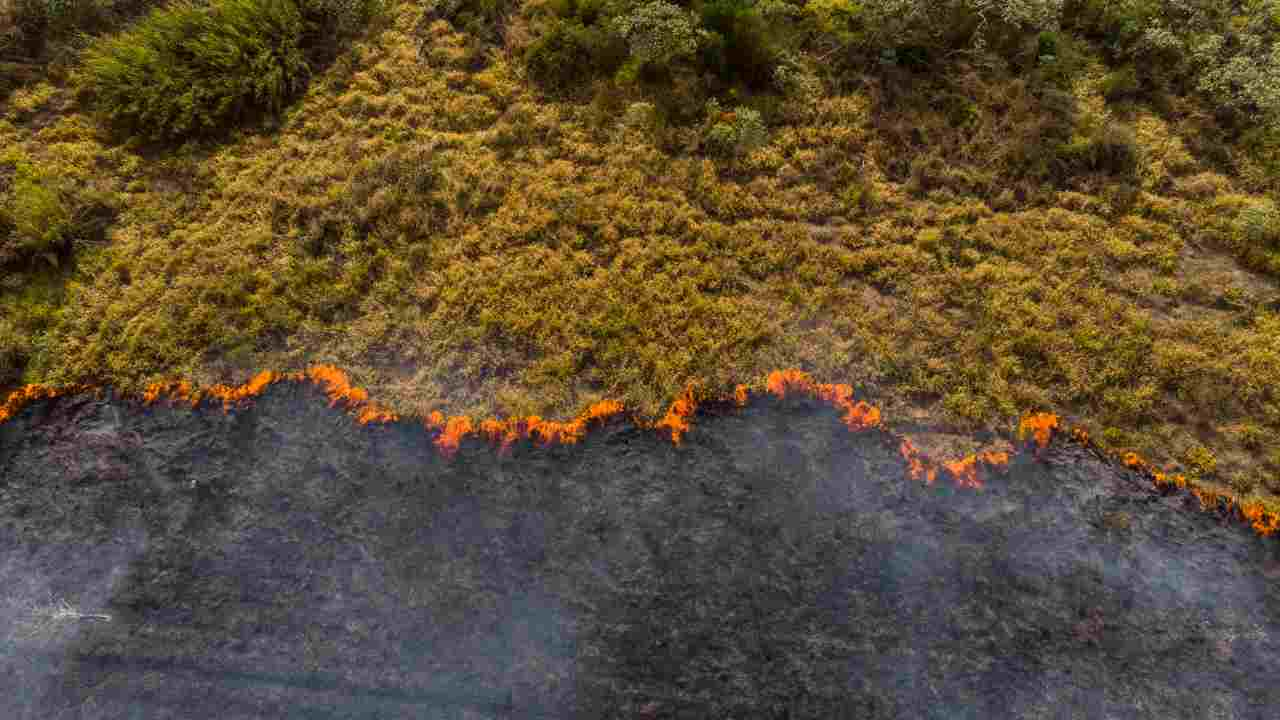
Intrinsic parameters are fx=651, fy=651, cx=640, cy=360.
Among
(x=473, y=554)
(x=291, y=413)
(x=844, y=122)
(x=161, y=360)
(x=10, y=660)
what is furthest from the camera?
(x=844, y=122)

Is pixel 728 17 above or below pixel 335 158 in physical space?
above

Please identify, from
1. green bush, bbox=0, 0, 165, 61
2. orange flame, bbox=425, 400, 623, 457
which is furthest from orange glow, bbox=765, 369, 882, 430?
green bush, bbox=0, 0, 165, 61

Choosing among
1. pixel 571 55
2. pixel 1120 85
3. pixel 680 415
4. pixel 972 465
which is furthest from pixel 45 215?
pixel 1120 85

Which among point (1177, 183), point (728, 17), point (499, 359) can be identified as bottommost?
point (499, 359)

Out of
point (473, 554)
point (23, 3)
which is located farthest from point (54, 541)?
point (23, 3)

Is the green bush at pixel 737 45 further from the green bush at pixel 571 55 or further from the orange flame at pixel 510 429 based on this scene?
the orange flame at pixel 510 429

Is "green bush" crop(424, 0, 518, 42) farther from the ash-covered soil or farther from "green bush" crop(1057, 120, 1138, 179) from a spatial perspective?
"green bush" crop(1057, 120, 1138, 179)

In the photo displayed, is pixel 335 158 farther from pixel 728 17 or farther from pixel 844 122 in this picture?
pixel 844 122
